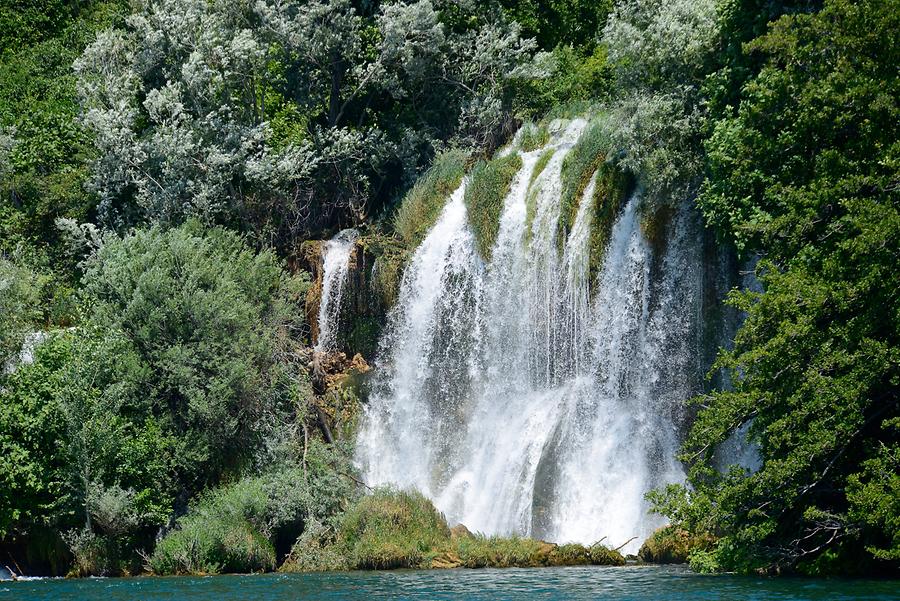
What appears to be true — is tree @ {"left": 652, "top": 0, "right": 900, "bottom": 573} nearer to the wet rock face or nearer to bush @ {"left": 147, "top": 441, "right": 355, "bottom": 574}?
bush @ {"left": 147, "top": 441, "right": 355, "bottom": 574}

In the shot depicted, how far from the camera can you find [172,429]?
119ft

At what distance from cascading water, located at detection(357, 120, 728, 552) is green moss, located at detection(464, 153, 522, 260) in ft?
0.79

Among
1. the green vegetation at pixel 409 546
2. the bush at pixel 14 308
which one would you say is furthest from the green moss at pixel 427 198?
the bush at pixel 14 308

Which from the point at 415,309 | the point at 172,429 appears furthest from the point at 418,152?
the point at 172,429

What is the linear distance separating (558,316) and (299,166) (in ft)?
37.1

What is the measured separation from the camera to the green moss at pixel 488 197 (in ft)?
128

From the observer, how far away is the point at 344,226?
45.3m

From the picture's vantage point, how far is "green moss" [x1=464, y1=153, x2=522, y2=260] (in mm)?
38875

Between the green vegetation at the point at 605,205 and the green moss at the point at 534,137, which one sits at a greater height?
the green moss at the point at 534,137

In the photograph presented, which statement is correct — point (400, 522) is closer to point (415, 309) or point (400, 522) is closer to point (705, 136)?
point (415, 309)

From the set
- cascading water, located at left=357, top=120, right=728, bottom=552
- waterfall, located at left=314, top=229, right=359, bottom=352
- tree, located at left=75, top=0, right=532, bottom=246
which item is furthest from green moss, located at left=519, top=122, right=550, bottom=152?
waterfall, located at left=314, top=229, right=359, bottom=352

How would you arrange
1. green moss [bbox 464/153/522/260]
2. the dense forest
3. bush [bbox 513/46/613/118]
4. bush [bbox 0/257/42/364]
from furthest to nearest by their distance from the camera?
bush [bbox 513/46/613/118]
green moss [bbox 464/153/522/260]
bush [bbox 0/257/42/364]
the dense forest

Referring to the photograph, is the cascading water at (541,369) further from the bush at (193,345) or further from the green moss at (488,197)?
the bush at (193,345)

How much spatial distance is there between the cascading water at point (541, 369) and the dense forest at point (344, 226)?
3.24 ft
